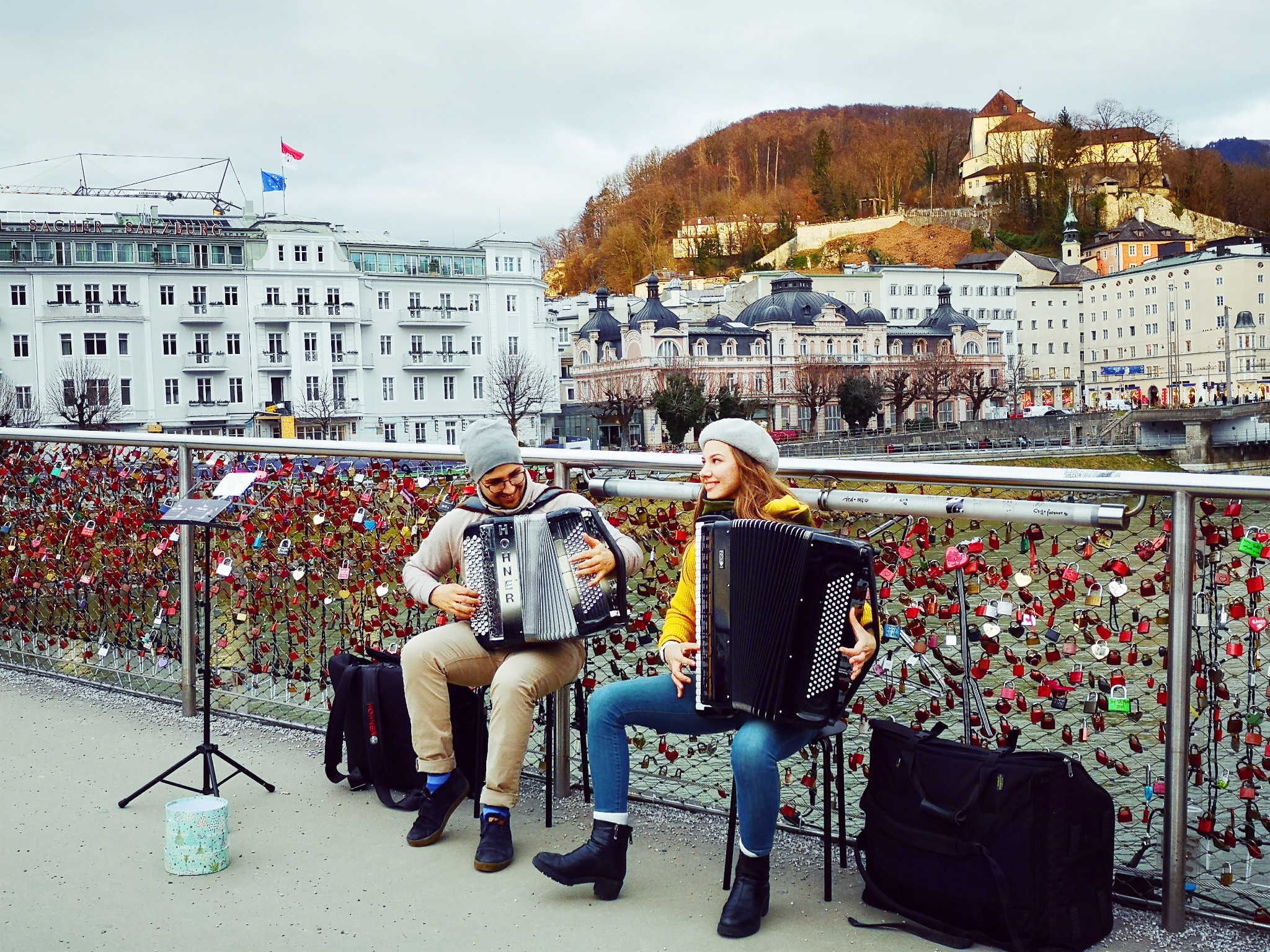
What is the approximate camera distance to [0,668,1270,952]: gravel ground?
302 cm

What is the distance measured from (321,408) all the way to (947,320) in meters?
47.3

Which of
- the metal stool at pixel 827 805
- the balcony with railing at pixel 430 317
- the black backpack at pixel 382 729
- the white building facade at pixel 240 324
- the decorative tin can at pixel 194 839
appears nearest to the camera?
the metal stool at pixel 827 805

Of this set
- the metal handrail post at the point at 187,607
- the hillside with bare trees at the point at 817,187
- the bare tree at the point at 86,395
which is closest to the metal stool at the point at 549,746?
the metal handrail post at the point at 187,607

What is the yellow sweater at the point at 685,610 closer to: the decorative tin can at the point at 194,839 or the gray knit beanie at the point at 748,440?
the gray knit beanie at the point at 748,440

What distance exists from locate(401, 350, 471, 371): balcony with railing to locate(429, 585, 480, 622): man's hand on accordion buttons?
55.3m

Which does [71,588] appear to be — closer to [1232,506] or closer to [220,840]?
[220,840]

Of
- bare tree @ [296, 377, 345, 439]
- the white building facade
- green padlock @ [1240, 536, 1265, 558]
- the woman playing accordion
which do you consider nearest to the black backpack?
the woman playing accordion

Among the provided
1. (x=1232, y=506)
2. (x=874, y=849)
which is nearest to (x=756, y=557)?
(x=874, y=849)

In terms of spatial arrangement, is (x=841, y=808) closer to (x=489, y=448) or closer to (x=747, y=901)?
(x=747, y=901)

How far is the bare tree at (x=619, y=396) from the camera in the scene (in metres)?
68.9

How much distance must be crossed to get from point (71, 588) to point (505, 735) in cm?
344

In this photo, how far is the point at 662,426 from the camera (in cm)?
6925

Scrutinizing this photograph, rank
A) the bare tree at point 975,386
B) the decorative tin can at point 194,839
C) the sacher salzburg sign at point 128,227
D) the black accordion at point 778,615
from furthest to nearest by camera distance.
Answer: the bare tree at point 975,386 < the sacher salzburg sign at point 128,227 < the decorative tin can at point 194,839 < the black accordion at point 778,615

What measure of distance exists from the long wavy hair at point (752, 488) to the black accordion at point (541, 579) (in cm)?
35
